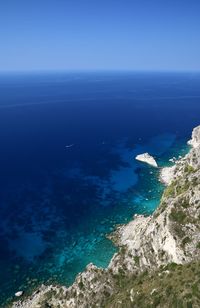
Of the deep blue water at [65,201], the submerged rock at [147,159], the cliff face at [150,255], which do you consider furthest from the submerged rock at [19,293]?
the submerged rock at [147,159]

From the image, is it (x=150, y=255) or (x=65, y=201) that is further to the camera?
(x=65, y=201)

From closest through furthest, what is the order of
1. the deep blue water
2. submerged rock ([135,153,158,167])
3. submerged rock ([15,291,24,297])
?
submerged rock ([15,291,24,297])
the deep blue water
submerged rock ([135,153,158,167])

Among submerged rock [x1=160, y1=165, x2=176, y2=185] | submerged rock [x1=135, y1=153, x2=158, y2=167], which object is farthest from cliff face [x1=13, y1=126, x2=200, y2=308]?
submerged rock [x1=135, y1=153, x2=158, y2=167]

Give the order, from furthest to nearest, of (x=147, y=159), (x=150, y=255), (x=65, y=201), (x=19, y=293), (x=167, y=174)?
Result: (x=147, y=159), (x=167, y=174), (x=65, y=201), (x=19, y=293), (x=150, y=255)

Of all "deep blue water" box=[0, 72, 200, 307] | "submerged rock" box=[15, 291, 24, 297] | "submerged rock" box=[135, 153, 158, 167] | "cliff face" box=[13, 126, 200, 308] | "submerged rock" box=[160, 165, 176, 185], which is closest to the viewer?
"cliff face" box=[13, 126, 200, 308]

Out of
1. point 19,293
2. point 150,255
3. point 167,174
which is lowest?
point 19,293

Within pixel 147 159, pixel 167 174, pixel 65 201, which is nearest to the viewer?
pixel 65 201

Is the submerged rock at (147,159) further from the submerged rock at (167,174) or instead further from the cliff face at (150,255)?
the cliff face at (150,255)

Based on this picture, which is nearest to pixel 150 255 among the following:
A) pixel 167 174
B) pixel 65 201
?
pixel 65 201

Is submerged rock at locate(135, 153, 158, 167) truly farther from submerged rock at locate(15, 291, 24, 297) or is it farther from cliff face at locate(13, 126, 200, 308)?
submerged rock at locate(15, 291, 24, 297)

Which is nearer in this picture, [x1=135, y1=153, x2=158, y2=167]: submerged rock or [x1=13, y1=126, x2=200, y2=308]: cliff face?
[x1=13, y1=126, x2=200, y2=308]: cliff face

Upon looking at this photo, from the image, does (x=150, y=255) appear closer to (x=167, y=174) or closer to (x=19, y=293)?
(x=19, y=293)
